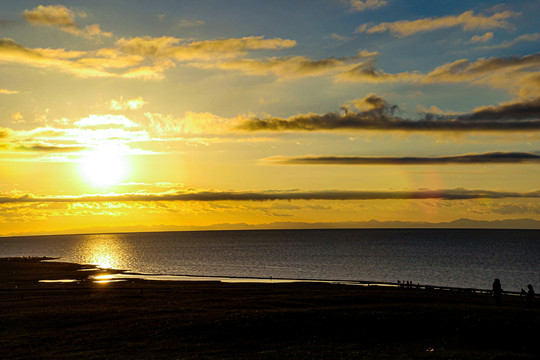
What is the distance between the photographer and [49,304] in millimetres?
55281

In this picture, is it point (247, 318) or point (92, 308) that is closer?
point (247, 318)

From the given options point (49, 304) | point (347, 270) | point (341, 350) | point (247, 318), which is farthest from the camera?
point (347, 270)

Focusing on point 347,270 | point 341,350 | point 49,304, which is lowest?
point 347,270

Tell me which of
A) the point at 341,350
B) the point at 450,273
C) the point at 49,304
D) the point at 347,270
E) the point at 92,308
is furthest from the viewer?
the point at 347,270

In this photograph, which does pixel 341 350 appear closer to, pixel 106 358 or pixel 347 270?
pixel 106 358

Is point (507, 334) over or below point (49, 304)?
over

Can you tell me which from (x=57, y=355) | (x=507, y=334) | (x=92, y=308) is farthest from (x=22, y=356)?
(x=507, y=334)

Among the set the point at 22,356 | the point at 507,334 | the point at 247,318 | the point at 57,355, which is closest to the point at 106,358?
the point at 57,355

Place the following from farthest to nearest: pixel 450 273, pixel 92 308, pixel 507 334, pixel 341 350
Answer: pixel 450 273
pixel 92 308
pixel 507 334
pixel 341 350

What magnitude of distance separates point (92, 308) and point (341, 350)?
31.5 meters

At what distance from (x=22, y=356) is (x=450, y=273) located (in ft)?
388

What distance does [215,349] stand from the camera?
3198 centimetres

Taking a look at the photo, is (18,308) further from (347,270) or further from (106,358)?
(347,270)

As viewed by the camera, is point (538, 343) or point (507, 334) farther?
point (507, 334)
